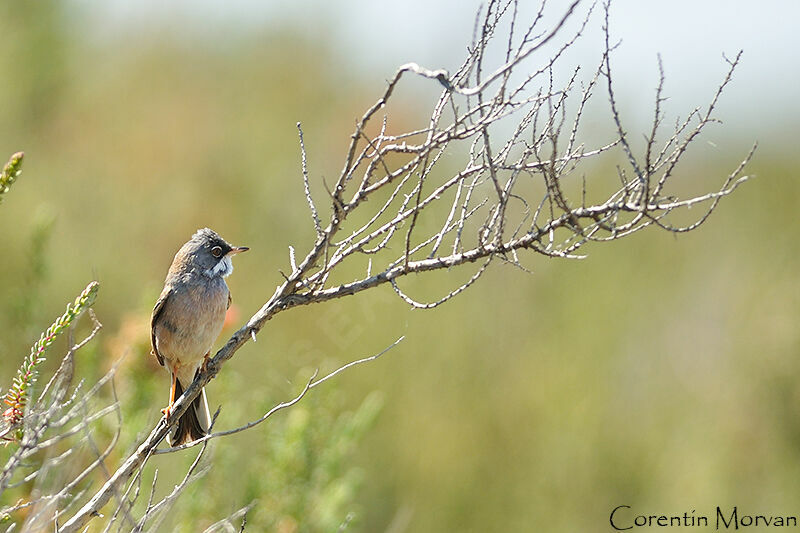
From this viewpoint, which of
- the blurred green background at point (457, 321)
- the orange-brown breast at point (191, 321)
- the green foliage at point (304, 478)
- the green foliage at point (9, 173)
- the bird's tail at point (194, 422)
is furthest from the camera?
the blurred green background at point (457, 321)

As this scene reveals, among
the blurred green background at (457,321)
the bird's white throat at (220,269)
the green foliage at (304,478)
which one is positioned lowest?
the green foliage at (304,478)

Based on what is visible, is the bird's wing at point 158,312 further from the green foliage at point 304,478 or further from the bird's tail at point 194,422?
the green foliage at point 304,478

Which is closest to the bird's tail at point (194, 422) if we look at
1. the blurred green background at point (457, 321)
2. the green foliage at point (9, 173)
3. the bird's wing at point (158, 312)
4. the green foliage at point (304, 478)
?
the bird's wing at point (158, 312)

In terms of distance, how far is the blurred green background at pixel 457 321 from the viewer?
11734mm

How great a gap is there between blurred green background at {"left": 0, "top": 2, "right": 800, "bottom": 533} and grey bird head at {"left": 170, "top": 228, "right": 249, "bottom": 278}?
4711mm

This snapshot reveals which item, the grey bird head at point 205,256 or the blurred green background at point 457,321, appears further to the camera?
the blurred green background at point 457,321

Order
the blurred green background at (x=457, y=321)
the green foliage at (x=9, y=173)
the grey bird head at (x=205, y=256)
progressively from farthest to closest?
the blurred green background at (x=457, y=321)
the grey bird head at (x=205, y=256)
the green foliage at (x=9, y=173)

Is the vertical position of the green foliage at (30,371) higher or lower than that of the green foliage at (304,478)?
lower

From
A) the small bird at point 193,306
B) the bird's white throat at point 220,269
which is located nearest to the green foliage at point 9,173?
the small bird at point 193,306

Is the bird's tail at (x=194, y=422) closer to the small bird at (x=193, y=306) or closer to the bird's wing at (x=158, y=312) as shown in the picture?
the small bird at (x=193, y=306)

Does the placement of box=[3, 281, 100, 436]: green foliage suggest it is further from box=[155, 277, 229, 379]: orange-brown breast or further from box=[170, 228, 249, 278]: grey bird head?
box=[170, 228, 249, 278]: grey bird head

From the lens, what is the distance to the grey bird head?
16.7 feet

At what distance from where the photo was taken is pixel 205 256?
5.10m

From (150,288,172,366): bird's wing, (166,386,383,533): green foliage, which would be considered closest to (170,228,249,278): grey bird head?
(150,288,172,366): bird's wing
